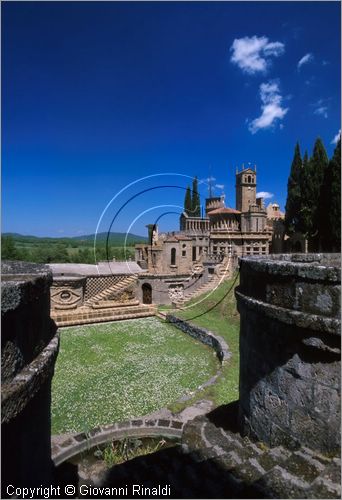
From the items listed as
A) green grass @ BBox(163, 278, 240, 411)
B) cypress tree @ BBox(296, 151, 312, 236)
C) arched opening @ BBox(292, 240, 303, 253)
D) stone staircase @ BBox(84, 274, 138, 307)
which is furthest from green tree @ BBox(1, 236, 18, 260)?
arched opening @ BBox(292, 240, 303, 253)

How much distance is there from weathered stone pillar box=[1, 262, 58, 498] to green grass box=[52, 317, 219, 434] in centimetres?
531

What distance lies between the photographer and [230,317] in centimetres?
1853

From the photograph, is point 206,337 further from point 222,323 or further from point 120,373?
point 120,373

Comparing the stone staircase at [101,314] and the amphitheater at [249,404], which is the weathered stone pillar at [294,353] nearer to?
the amphitheater at [249,404]

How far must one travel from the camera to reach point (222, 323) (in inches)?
686

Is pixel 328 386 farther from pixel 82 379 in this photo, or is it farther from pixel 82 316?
pixel 82 316

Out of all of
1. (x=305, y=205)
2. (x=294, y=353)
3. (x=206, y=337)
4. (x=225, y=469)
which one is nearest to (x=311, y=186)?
(x=305, y=205)

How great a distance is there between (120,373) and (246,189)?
124 ft

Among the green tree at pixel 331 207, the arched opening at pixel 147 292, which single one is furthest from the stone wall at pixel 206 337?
the green tree at pixel 331 207

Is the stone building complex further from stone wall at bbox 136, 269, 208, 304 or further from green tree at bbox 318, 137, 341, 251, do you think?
green tree at bbox 318, 137, 341, 251

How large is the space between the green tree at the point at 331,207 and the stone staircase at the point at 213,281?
1022 cm

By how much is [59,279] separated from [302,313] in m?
20.1

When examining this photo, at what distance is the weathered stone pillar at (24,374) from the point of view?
2.18m

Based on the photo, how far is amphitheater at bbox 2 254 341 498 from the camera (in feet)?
7.91
